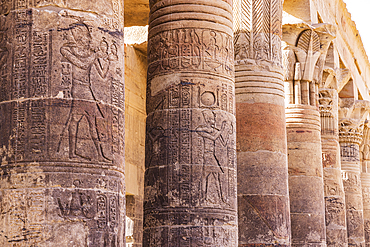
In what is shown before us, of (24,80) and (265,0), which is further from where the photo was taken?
(265,0)

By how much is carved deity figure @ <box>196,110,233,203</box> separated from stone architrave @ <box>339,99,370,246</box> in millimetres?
13821

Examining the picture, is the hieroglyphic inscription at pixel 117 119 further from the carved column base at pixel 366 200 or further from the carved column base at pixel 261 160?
the carved column base at pixel 366 200

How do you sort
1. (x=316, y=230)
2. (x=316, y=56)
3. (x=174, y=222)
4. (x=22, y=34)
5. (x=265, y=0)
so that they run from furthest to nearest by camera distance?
1. (x=316, y=56)
2. (x=316, y=230)
3. (x=265, y=0)
4. (x=174, y=222)
5. (x=22, y=34)

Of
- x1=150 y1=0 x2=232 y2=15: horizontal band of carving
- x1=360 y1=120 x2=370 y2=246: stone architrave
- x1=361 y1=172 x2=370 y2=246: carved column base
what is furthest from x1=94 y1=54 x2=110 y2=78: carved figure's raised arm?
x1=361 y1=172 x2=370 y2=246: carved column base

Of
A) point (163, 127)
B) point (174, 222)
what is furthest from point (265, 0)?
point (174, 222)

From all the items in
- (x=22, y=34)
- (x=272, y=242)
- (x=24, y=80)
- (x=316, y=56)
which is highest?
(x=316, y=56)

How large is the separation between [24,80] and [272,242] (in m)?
5.97

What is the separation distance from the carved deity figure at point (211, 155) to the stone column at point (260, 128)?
2531 millimetres

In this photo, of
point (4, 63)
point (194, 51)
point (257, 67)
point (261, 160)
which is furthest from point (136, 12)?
point (4, 63)

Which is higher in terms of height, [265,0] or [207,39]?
[265,0]

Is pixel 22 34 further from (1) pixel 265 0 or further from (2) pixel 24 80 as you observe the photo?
(1) pixel 265 0

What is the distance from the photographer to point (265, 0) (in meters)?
10.2

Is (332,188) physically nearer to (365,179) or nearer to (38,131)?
(365,179)

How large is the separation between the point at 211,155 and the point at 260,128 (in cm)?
295
